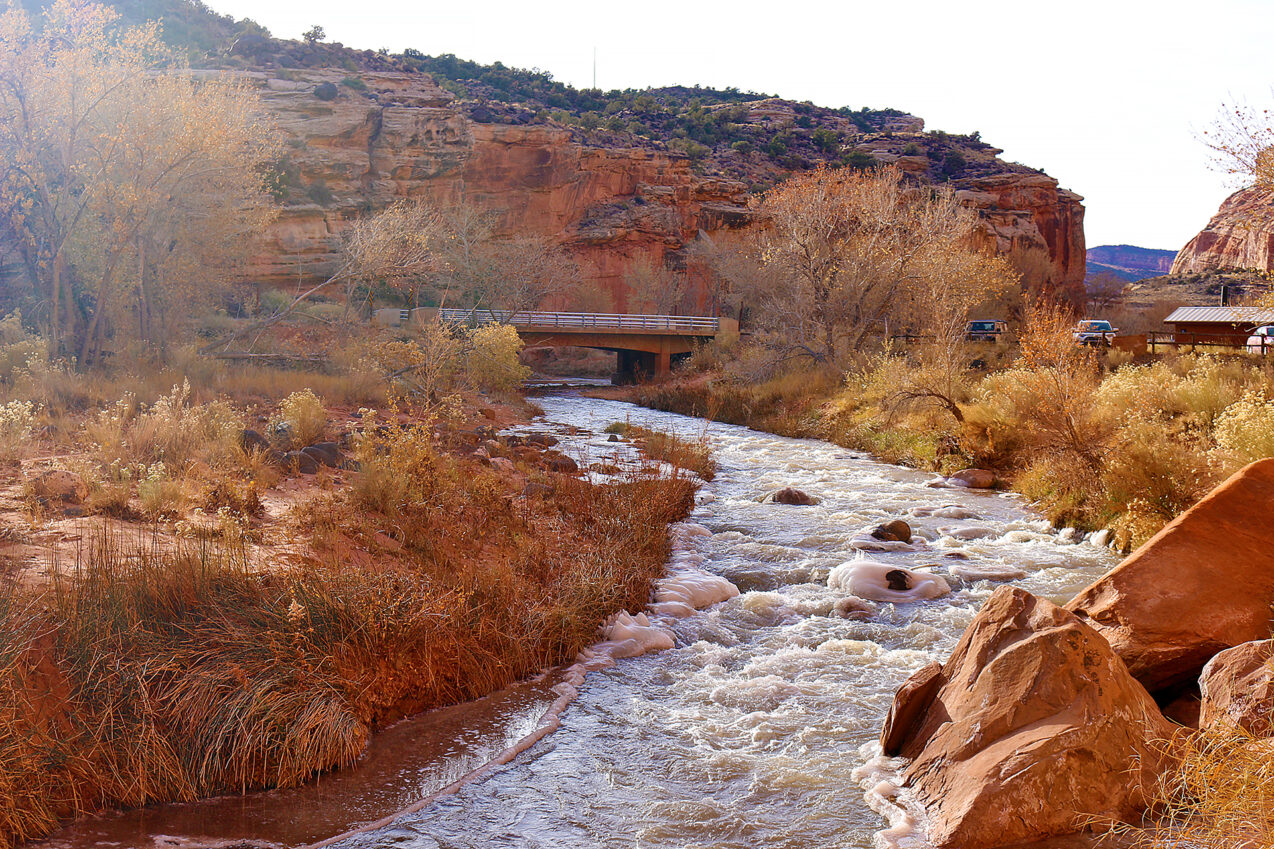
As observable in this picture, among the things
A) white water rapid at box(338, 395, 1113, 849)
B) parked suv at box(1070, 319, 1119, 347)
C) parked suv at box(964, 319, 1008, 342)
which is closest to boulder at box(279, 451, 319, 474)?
white water rapid at box(338, 395, 1113, 849)

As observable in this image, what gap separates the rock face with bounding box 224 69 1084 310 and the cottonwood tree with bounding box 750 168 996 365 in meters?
26.2

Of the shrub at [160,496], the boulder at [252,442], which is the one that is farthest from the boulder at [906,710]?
A: the boulder at [252,442]

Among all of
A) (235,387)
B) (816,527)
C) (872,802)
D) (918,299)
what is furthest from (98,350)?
(918,299)

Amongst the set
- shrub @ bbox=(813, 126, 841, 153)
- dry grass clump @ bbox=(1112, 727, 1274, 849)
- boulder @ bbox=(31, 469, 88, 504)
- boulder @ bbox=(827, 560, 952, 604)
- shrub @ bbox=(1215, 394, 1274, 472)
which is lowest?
boulder @ bbox=(827, 560, 952, 604)

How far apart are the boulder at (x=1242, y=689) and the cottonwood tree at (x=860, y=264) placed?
2241 centimetres

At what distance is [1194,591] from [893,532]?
5972 millimetres

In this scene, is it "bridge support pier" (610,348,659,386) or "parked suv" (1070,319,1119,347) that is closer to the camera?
"parked suv" (1070,319,1119,347)

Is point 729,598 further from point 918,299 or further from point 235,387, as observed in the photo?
point 918,299

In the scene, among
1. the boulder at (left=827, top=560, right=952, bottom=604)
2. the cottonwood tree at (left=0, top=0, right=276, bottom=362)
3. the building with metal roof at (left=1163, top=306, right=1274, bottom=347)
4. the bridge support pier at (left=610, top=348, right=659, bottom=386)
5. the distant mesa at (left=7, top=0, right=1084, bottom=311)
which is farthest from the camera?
the distant mesa at (left=7, top=0, right=1084, bottom=311)

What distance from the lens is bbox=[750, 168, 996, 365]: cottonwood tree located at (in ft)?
91.2

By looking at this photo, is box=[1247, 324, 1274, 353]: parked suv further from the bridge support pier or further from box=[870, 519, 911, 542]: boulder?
the bridge support pier

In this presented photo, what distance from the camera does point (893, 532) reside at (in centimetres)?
1215

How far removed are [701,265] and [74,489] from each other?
2129 inches

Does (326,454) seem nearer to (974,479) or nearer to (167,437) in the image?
(167,437)
